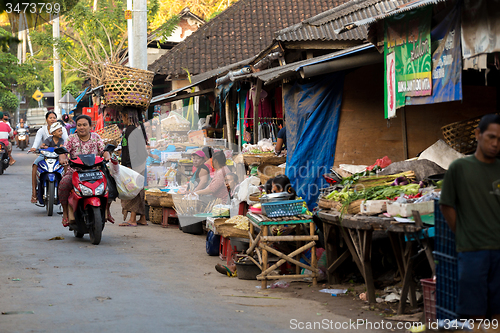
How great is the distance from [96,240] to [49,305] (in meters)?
3.52

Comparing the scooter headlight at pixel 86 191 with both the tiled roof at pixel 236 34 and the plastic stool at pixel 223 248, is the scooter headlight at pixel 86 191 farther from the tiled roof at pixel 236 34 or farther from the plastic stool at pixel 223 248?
the tiled roof at pixel 236 34

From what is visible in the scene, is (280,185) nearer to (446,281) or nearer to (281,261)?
(281,261)

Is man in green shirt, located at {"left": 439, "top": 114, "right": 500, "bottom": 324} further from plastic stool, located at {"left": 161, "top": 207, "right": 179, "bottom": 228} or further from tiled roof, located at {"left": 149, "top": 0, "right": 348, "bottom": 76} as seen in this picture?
tiled roof, located at {"left": 149, "top": 0, "right": 348, "bottom": 76}

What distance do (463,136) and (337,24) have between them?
6231mm

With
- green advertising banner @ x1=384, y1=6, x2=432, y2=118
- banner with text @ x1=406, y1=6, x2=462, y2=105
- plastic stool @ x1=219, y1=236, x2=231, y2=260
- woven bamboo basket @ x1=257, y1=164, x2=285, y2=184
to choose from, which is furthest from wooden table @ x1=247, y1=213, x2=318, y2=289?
woven bamboo basket @ x1=257, y1=164, x2=285, y2=184

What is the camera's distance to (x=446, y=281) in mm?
4402

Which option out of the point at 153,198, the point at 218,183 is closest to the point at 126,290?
the point at 218,183

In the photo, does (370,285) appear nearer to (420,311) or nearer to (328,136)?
(420,311)

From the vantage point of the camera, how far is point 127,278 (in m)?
6.94

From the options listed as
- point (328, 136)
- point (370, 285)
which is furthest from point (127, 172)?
point (370, 285)

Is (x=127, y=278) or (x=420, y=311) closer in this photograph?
(x=420, y=311)

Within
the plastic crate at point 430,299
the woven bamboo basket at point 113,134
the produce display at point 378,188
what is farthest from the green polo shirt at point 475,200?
the woven bamboo basket at point 113,134

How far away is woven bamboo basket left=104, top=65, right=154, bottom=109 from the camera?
12547 millimetres

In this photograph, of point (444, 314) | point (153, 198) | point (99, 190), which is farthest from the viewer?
point (153, 198)
